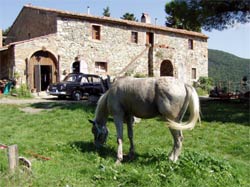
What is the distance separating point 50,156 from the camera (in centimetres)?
689

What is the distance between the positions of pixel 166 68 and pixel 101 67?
7472 millimetres

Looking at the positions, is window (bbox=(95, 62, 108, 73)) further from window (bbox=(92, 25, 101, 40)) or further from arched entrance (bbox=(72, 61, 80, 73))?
window (bbox=(92, 25, 101, 40))

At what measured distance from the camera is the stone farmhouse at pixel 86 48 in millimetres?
24047

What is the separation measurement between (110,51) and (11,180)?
2399cm

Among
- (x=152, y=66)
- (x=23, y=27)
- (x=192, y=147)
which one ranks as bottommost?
(x=192, y=147)

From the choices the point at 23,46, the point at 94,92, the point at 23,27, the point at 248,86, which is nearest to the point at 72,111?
the point at 94,92

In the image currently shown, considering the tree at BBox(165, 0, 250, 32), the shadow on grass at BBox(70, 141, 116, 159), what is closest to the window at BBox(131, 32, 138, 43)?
the tree at BBox(165, 0, 250, 32)

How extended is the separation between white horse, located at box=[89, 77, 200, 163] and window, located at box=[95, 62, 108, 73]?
2045 centimetres

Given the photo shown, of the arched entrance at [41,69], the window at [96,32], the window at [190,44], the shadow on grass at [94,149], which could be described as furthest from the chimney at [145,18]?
the shadow on grass at [94,149]

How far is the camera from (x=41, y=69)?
25.2 meters

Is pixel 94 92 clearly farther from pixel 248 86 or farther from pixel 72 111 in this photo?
pixel 248 86

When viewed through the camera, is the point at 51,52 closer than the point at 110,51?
Yes

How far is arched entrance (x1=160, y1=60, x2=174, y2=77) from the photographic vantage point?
3227 cm

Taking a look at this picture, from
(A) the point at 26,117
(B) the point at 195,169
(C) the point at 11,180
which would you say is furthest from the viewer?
(A) the point at 26,117
